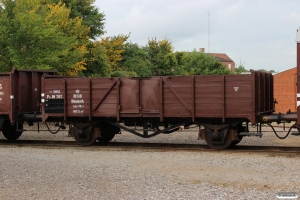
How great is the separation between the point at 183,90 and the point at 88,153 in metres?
4.00

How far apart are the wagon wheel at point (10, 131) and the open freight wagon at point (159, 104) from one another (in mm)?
2241

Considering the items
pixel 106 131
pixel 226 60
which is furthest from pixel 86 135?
pixel 226 60

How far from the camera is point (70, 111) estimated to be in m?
15.9

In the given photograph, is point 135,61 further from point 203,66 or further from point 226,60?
point 226,60

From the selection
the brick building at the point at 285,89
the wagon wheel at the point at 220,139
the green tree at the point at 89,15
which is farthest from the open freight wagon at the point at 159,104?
the green tree at the point at 89,15

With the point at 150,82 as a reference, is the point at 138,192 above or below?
below

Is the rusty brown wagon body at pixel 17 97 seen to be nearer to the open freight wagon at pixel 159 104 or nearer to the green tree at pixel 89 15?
the open freight wagon at pixel 159 104

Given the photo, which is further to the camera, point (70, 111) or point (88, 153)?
point (70, 111)

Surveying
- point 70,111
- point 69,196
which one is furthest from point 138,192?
point 70,111

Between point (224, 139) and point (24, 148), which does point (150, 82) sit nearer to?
point (224, 139)

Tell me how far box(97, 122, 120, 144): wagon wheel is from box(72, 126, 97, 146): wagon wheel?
1.04 feet

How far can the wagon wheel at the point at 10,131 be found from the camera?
1766 cm

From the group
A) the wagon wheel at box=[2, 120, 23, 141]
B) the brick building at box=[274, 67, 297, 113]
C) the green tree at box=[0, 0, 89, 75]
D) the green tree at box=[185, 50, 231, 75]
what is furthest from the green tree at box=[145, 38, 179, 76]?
the wagon wheel at box=[2, 120, 23, 141]

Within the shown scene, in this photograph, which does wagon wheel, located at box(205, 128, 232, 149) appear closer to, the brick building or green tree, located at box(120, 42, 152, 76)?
the brick building
